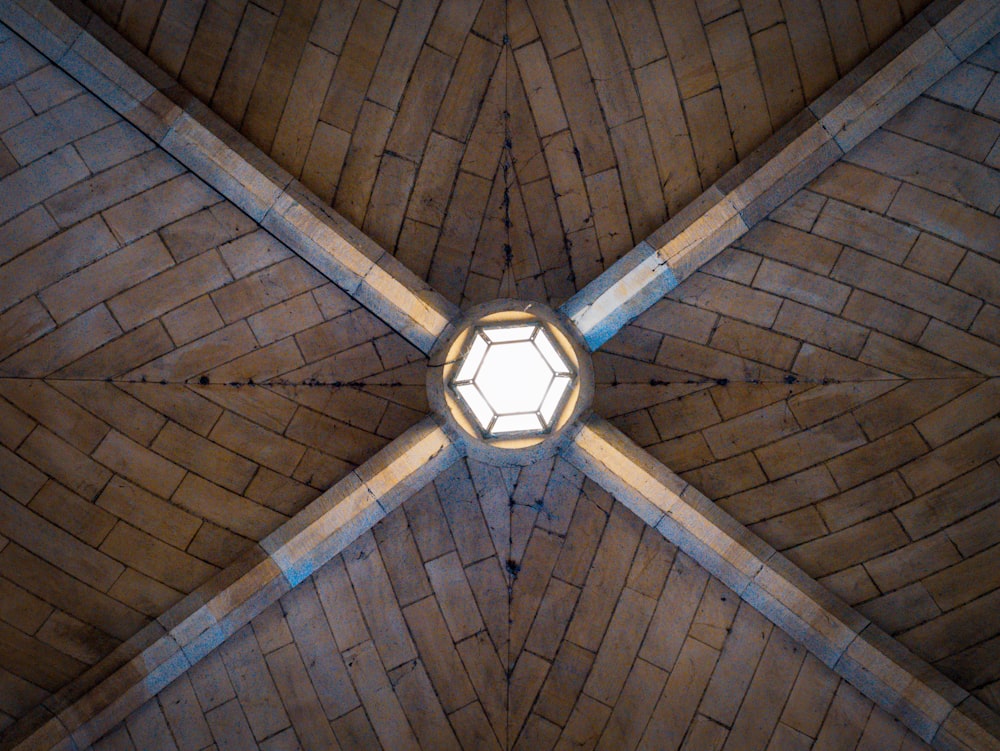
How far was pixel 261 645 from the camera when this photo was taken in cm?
906

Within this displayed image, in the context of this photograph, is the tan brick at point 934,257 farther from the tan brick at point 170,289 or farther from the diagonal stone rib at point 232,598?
the tan brick at point 170,289

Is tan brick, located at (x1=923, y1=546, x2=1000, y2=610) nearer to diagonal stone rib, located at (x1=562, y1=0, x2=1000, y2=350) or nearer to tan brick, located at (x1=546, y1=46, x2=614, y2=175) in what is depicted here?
diagonal stone rib, located at (x1=562, y1=0, x2=1000, y2=350)

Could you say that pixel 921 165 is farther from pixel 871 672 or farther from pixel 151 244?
pixel 151 244

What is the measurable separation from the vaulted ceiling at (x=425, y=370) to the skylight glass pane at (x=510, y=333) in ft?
1.34

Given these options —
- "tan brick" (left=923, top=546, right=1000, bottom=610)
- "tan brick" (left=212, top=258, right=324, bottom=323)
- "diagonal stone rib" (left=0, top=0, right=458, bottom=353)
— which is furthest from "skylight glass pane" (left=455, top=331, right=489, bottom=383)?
"tan brick" (left=923, top=546, right=1000, bottom=610)

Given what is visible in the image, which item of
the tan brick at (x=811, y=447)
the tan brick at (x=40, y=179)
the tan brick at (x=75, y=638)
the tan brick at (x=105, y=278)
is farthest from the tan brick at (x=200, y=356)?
the tan brick at (x=811, y=447)

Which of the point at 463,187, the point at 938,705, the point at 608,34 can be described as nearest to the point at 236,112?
the point at 463,187

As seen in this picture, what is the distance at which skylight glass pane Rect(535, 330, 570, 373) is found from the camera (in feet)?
29.2

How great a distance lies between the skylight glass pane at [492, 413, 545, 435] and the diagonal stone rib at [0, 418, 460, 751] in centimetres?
66

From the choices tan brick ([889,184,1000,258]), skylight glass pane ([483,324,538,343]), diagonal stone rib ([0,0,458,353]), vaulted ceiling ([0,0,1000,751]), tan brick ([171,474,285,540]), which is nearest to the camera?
diagonal stone rib ([0,0,458,353])

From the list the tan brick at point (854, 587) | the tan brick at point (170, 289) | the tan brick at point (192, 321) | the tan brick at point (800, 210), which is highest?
the tan brick at point (800, 210)

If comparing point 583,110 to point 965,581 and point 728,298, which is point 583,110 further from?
point 965,581

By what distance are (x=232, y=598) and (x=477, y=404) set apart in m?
3.30

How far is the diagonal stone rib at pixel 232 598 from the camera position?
8.58m
